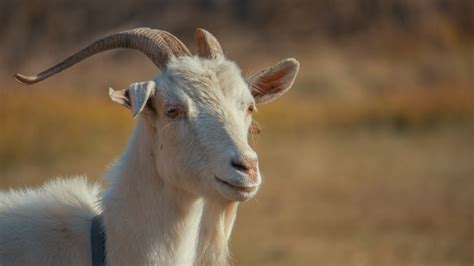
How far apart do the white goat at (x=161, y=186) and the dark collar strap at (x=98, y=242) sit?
4 centimetres

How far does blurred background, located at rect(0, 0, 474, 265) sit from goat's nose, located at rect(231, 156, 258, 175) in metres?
2.14

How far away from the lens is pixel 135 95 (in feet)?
17.4

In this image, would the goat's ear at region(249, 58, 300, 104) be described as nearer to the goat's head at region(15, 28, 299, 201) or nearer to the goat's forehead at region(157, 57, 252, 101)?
the goat's head at region(15, 28, 299, 201)

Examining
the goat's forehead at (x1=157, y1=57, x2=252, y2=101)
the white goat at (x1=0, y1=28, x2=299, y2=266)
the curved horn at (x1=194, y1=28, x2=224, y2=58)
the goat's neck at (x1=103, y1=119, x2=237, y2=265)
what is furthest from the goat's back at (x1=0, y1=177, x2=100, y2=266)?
the curved horn at (x1=194, y1=28, x2=224, y2=58)

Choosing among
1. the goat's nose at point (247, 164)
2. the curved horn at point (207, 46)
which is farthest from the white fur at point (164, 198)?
the curved horn at point (207, 46)

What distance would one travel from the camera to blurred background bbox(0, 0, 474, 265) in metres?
14.3

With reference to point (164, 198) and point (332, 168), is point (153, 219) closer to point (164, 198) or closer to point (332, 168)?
point (164, 198)

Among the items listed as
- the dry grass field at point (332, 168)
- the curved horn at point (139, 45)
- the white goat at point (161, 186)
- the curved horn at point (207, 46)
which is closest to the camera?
the white goat at point (161, 186)

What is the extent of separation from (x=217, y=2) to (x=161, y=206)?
4194 cm

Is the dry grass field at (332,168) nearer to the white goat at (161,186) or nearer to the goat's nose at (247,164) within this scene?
the white goat at (161,186)

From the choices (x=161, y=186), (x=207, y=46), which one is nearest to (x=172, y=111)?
(x=161, y=186)

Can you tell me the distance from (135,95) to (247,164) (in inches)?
28.7

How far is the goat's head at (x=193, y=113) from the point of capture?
524 centimetres

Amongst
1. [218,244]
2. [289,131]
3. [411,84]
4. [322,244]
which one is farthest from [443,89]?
[218,244]
